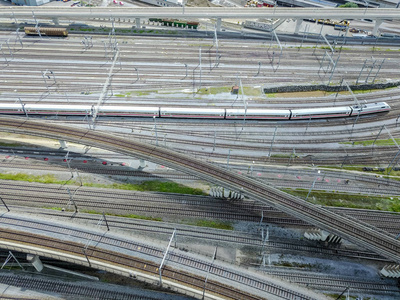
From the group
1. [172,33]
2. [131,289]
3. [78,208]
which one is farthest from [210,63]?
[131,289]

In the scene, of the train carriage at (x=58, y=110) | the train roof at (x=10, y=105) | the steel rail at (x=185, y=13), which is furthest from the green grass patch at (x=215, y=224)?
the steel rail at (x=185, y=13)

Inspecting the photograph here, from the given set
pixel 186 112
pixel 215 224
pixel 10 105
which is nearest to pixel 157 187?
pixel 215 224

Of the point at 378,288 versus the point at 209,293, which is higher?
the point at 209,293

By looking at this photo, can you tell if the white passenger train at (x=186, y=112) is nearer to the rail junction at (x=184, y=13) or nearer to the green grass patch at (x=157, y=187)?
the green grass patch at (x=157, y=187)

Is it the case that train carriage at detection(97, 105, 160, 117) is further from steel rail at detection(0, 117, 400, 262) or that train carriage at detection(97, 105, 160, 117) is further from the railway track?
the railway track

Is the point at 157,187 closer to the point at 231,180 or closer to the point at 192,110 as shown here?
the point at 231,180

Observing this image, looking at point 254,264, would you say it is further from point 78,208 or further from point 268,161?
point 78,208
